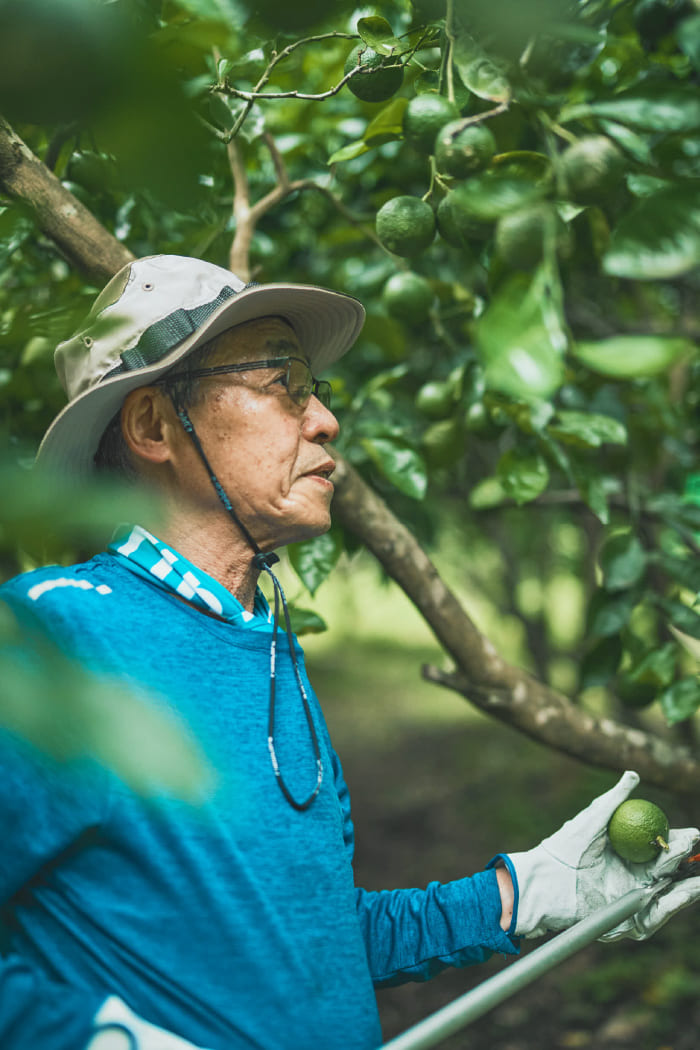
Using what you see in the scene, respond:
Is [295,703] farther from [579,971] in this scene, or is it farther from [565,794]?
[565,794]

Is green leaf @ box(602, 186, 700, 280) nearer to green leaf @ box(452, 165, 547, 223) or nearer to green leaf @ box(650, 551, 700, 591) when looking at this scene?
green leaf @ box(452, 165, 547, 223)

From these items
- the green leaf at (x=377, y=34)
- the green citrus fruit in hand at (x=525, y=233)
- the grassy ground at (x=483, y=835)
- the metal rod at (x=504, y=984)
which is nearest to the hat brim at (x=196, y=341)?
the green leaf at (x=377, y=34)

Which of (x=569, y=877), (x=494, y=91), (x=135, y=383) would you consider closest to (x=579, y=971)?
(x=569, y=877)

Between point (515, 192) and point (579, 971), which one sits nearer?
point (515, 192)

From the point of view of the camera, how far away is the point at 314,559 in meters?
1.86

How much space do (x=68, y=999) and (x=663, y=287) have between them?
3583 millimetres

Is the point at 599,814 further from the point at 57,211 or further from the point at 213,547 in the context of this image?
the point at 57,211

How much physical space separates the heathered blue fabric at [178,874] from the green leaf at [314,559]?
49cm

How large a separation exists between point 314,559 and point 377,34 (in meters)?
1.02

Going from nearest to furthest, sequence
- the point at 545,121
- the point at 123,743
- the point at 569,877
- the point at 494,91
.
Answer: the point at 123,743 < the point at 545,121 < the point at 494,91 < the point at 569,877

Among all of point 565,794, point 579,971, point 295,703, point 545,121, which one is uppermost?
point 545,121

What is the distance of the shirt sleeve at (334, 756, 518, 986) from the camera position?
1.43 m

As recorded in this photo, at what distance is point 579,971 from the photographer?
3539 millimetres

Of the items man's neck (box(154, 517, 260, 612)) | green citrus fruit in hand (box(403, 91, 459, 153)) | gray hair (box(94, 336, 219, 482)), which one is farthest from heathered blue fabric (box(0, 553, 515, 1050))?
green citrus fruit in hand (box(403, 91, 459, 153))
